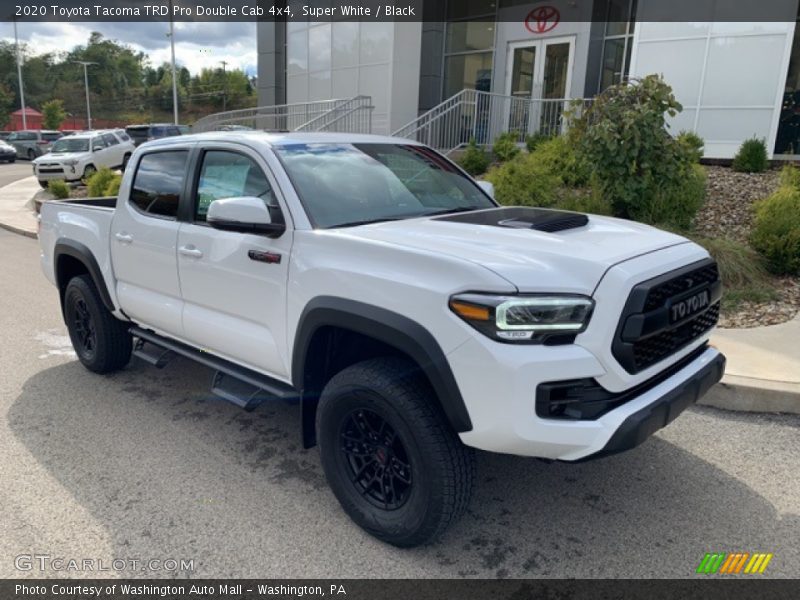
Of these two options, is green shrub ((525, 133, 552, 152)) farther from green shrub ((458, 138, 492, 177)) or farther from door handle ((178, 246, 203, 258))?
door handle ((178, 246, 203, 258))

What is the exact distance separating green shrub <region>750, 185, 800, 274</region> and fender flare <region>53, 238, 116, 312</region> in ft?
22.0

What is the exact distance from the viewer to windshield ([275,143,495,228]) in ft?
11.2

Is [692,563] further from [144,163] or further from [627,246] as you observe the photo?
[144,163]

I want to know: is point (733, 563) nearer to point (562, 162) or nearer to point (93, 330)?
point (93, 330)

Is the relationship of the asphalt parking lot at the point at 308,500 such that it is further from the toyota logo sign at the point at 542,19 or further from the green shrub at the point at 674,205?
the toyota logo sign at the point at 542,19

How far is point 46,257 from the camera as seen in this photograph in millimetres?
5516

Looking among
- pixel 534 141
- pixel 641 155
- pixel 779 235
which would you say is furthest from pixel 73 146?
pixel 779 235

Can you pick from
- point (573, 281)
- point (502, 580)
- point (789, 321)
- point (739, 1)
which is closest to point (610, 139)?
point (789, 321)

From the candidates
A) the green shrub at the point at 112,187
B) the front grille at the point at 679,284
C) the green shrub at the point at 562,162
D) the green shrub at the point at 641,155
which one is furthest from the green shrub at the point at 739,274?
the green shrub at the point at 112,187

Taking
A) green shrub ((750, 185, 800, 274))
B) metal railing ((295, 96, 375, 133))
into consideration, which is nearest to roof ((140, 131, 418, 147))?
green shrub ((750, 185, 800, 274))

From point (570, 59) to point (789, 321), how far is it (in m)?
11.2

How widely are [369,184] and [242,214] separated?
0.85 metres

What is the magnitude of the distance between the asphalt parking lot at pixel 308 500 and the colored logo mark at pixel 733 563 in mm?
37

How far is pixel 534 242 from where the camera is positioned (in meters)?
2.91
